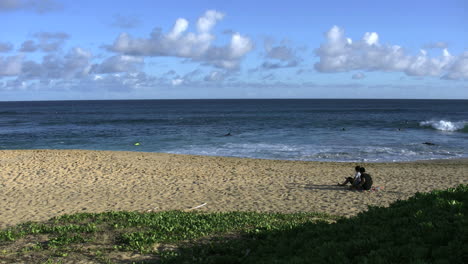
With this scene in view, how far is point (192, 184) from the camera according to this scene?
1568 centimetres

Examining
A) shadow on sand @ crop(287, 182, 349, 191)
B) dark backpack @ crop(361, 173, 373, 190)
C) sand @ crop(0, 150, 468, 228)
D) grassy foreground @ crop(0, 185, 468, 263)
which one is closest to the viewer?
grassy foreground @ crop(0, 185, 468, 263)

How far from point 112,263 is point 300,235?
3214mm

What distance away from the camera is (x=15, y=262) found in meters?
6.33

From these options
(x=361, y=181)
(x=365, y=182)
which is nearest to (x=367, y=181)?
(x=365, y=182)

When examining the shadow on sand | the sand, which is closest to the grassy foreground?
the sand

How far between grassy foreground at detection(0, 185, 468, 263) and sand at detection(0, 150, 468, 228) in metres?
2.80

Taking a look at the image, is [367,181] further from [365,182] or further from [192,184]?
[192,184]

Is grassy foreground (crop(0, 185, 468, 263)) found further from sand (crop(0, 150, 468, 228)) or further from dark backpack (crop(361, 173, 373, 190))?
dark backpack (crop(361, 173, 373, 190))

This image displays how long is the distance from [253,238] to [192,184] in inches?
344

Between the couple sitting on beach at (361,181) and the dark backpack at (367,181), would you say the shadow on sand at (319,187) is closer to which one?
the couple sitting on beach at (361,181)

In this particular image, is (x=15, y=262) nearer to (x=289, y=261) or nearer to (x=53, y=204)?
(x=289, y=261)

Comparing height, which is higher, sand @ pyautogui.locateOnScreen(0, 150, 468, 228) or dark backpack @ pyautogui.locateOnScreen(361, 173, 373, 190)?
dark backpack @ pyautogui.locateOnScreen(361, 173, 373, 190)

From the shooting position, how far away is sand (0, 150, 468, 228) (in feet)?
39.7

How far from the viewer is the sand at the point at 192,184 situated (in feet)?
39.7
